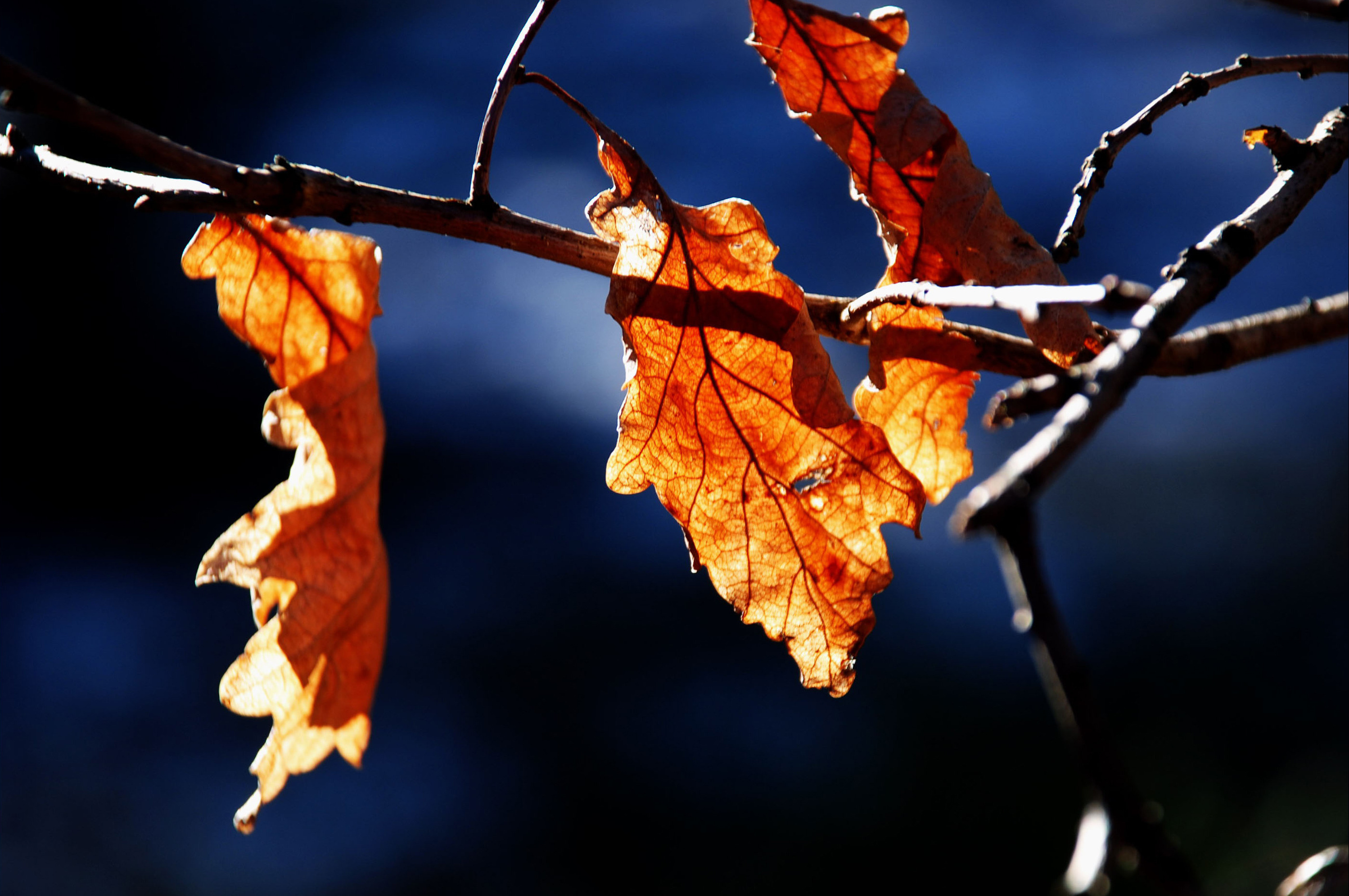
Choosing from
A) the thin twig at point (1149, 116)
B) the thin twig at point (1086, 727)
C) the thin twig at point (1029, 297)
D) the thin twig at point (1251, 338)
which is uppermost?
the thin twig at point (1149, 116)

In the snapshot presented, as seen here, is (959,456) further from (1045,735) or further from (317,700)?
(1045,735)

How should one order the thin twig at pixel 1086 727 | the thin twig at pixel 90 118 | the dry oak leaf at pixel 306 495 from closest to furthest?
the thin twig at pixel 1086 727, the thin twig at pixel 90 118, the dry oak leaf at pixel 306 495

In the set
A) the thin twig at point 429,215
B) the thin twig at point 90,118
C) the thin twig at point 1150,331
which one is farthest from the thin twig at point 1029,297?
the thin twig at point 90,118

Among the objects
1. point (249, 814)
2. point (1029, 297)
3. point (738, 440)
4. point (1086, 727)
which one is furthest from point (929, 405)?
point (249, 814)

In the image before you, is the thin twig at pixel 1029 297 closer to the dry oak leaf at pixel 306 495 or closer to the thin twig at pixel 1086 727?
the thin twig at pixel 1086 727

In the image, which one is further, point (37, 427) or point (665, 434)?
point (37, 427)

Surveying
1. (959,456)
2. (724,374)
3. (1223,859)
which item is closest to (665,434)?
(724,374)

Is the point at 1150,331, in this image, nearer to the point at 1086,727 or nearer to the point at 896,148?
the point at 1086,727
